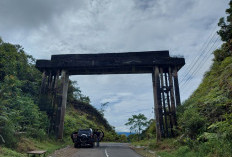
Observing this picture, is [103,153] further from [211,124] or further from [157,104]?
[157,104]

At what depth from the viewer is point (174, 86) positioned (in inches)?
875

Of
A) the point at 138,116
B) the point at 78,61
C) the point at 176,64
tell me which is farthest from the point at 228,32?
the point at 138,116

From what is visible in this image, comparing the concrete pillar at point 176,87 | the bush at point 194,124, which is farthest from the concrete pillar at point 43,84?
the bush at point 194,124

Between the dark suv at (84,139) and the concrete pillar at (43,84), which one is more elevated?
the concrete pillar at (43,84)

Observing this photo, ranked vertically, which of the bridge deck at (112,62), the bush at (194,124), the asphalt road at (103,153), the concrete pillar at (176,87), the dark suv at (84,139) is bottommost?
the asphalt road at (103,153)

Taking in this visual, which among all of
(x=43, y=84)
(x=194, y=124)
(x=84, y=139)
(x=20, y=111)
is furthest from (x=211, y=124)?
(x=43, y=84)

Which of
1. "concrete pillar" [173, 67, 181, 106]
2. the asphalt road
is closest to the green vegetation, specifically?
"concrete pillar" [173, 67, 181, 106]

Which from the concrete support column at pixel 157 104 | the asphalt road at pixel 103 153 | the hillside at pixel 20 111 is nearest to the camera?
the hillside at pixel 20 111

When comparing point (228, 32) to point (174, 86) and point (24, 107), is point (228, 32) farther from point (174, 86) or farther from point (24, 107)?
point (24, 107)

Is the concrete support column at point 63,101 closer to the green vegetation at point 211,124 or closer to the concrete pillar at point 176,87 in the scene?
the green vegetation at point 211,124

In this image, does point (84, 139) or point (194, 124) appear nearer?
point (194, 124)

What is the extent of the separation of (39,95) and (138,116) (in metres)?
28.1

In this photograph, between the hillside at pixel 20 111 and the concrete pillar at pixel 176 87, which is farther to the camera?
the concrete pillar at pixel 176 87

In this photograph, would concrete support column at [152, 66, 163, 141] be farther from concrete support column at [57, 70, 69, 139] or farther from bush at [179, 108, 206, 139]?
concrete support column at [57, 70, 69, 139]
